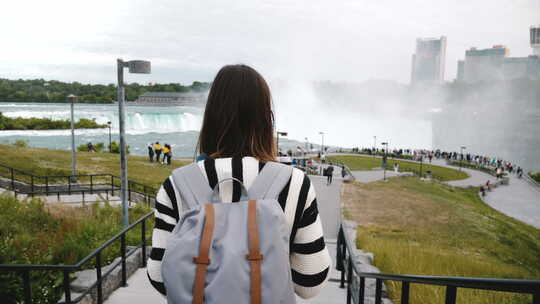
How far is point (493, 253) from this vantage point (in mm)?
16219

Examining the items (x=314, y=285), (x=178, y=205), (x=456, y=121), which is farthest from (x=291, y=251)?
(x=456, y=121)

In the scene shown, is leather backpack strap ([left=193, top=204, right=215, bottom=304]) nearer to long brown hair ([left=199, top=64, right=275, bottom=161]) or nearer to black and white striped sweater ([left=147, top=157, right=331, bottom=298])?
black and white striped sweater ([left=147, top=157, right=331, bottom=298])

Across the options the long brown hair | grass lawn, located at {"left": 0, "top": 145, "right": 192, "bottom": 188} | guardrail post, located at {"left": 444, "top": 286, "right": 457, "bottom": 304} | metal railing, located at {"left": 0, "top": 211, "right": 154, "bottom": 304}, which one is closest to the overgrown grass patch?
metal railing, located at {"left": 0, "top": 211, "right": 154, "bottom": 304}

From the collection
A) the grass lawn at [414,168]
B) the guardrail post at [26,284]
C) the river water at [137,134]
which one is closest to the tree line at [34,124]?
the river water at [137,134]

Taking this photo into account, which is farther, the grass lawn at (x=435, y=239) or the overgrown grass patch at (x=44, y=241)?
the grass lawn at (x=435, y=239)

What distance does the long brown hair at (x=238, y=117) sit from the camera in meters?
1.60

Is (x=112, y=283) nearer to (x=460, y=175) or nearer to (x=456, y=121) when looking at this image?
(x=460, y=175)

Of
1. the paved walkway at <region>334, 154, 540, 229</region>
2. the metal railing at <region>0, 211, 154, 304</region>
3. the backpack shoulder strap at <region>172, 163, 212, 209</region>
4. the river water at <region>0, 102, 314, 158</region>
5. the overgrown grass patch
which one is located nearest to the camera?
the backpack shoulder strap at <region>172, 163, 212, 209</region>

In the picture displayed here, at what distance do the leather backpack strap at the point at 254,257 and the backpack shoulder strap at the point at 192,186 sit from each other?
0.20m

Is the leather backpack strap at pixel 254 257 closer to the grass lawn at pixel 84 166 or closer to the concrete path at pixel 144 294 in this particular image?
the concrete path at pixel 144 294

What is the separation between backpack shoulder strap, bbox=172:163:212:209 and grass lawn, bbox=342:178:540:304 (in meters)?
4.09

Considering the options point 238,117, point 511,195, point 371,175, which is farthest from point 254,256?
point 511,195

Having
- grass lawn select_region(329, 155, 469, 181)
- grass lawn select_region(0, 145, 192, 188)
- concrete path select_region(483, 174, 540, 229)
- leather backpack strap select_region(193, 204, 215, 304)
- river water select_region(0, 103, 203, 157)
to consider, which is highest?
leather backpack strap select_region(193, 204, 215, 304)

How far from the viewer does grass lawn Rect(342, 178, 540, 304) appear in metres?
6.43
